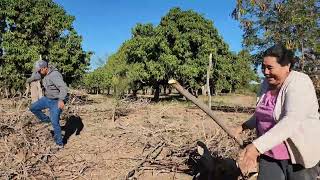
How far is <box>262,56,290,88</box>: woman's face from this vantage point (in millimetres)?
2672

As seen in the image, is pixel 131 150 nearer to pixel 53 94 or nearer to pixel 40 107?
pixel 53 94

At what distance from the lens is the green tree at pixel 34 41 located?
26531mm

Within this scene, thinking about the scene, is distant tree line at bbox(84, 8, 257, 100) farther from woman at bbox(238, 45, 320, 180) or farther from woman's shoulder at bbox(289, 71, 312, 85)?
woman's shoulder at bbox(289, 71, 312, 85)

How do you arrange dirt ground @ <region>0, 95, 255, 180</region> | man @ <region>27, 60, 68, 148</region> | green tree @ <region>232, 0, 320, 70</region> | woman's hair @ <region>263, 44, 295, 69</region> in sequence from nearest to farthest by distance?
woman's hair @ <region>263, 44, 295, 69</region>, dirt ground @ <region>0, 95, 255, 180</region>, man @ <region>27, 60, 68, 148</region>, green tree @ <region>232, 0, 320, 70</region>

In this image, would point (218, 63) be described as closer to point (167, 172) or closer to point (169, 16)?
point (169, 16)

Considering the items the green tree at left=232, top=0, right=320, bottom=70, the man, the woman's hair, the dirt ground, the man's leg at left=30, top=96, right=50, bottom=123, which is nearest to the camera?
the woman's hair

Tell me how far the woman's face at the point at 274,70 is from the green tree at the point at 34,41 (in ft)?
81.2

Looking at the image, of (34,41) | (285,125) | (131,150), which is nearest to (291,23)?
(131,150)

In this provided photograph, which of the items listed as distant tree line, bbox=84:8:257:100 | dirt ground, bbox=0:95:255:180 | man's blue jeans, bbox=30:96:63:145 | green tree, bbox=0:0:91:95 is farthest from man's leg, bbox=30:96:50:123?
distant tree line, bbox=84:8:257:100

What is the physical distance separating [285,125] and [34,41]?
87.3ft

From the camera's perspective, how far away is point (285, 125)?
2.52 m

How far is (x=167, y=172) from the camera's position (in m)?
5.61

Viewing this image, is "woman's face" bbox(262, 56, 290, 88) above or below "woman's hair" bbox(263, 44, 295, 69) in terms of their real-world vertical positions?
below

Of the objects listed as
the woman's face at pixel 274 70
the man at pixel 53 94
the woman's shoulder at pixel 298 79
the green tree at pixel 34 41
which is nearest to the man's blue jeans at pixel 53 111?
the man at pixel 53 94
